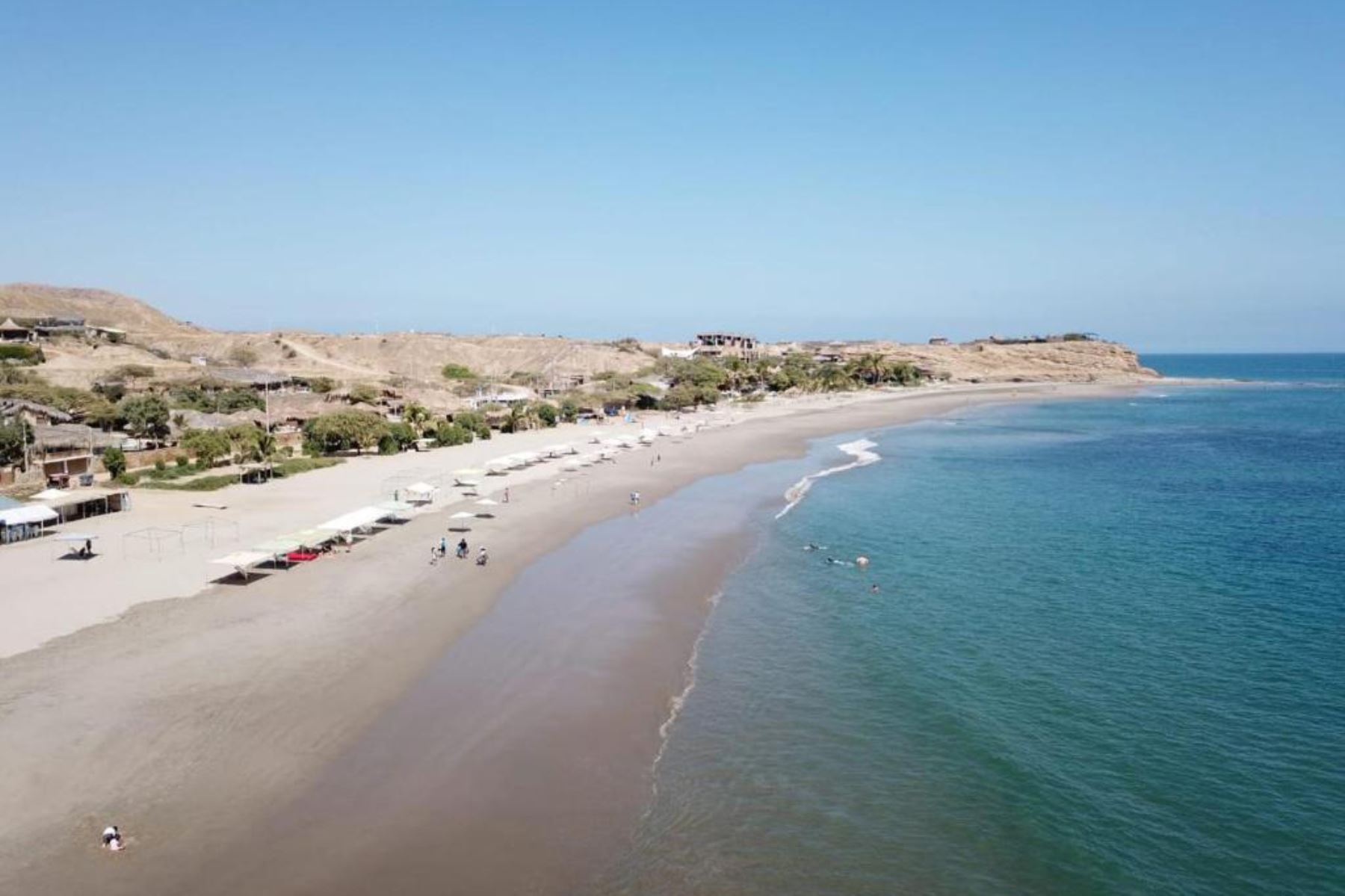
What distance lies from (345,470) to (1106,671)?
3693 cm

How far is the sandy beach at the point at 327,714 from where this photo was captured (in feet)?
40.1

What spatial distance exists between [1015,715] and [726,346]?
14312cm

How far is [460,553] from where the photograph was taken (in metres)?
29.0

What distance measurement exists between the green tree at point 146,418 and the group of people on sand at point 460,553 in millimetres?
30446

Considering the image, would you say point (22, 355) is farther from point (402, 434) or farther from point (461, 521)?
point (461, 521)

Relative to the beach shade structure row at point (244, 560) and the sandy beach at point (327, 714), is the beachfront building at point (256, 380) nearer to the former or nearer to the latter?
the sandy beach at point (327, 714)

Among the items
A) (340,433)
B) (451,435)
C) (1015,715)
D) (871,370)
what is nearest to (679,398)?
(451,435)

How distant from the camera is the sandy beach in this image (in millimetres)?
12234

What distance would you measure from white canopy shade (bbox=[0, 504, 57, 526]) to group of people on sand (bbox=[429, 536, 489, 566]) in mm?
13513

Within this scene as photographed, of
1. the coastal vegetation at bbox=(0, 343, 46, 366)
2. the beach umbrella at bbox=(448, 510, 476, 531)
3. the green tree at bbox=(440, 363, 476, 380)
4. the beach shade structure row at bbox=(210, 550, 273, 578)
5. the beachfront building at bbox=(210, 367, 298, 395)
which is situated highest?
the coastal vegetation at bbox=(0, 343, 46, 366)

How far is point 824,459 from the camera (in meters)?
56.7

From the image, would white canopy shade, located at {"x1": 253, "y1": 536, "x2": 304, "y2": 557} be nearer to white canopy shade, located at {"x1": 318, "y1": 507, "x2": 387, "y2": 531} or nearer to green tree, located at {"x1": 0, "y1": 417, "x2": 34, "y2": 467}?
white canopy shade, located at {"x1": 318, "y1": 507, "x2": 387, "y2": 531}

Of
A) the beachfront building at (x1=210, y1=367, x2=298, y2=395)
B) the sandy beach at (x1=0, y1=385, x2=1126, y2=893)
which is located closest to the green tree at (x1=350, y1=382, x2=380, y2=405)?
the beachfront building at (x1=210, y1=367, x2=298, y2=395)

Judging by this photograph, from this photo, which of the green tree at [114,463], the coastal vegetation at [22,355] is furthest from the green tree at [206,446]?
the coastal vegetation at [22,355]
